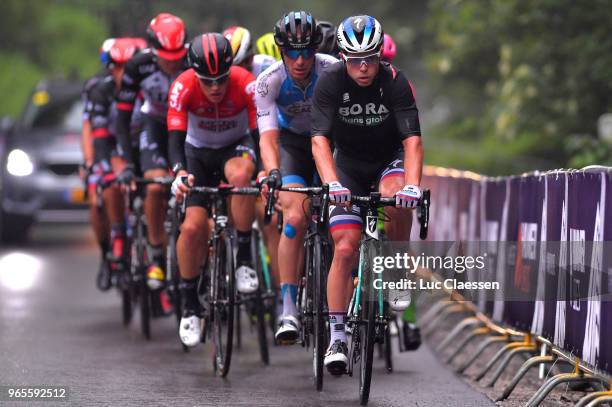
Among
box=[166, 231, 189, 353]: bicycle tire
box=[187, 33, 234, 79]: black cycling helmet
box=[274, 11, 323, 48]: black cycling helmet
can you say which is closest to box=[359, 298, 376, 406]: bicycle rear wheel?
box=[274, 11, 323, 48]: black cycling helmet

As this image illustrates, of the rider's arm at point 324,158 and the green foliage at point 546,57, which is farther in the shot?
the green foliage at point 546,57

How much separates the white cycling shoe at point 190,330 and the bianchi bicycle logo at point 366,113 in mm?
2174

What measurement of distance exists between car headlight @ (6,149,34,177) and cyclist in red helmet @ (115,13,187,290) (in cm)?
830

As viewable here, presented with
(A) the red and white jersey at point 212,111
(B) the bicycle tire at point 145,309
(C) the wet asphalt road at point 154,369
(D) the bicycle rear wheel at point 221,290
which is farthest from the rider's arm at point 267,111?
(B) the bicycle tire at point 145,309

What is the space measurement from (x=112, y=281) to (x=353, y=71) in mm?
5400

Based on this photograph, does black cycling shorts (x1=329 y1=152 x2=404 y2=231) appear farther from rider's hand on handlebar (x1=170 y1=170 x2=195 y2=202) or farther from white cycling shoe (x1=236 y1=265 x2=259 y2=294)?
white cycling shoe (x1=236 y1=265 x2=259 y2=294)

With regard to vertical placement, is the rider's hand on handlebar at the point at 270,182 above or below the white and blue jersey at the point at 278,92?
below

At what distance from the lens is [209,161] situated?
11.3 m

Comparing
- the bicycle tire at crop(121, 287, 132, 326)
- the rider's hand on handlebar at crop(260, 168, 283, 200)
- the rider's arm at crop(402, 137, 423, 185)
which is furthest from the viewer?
the bicycle tire at crop(121, 287, 132, 326)

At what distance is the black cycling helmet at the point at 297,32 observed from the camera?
9844 mm

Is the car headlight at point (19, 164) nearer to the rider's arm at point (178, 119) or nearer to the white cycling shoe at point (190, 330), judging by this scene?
the rider's arm at point (178, 119)

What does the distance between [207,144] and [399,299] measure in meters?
2.62

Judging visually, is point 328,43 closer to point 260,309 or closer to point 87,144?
point 260,309

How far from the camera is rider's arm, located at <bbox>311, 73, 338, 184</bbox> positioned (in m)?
9.21
